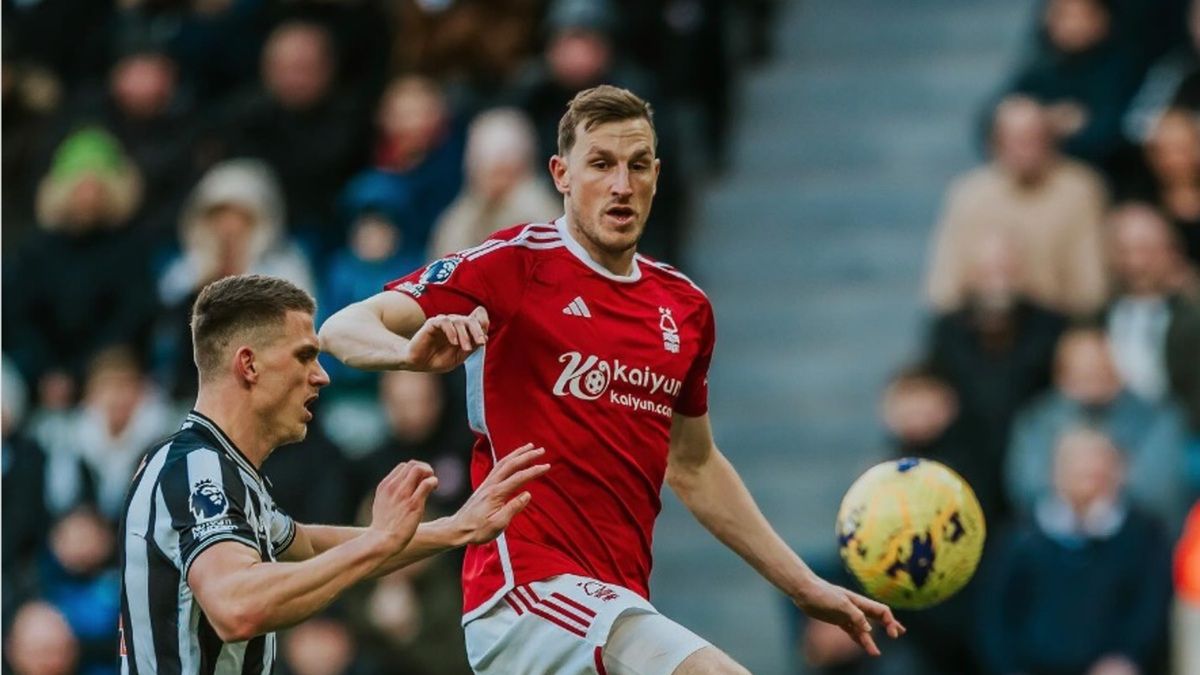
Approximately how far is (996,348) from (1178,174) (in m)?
1.34

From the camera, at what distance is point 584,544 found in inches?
287

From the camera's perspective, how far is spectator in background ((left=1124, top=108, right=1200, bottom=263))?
12.5 m

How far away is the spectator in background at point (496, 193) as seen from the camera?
13.5 m

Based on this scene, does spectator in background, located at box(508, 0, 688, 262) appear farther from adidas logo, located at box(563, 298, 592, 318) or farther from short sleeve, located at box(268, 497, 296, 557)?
short sleeve, located at box(268, 497, 296, 557)

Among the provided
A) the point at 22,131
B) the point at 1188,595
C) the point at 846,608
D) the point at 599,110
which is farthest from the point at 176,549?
the point at 22,131

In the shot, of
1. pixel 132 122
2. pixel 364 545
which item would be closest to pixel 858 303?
pixel 132 122

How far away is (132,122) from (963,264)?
644 cm

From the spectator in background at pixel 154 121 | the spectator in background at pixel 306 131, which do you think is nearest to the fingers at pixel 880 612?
the spectator in background at pixel 306 131

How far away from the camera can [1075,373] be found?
39.5ft

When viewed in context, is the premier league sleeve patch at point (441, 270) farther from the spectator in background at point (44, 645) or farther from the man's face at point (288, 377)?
the spectator in background at point (44, 645)

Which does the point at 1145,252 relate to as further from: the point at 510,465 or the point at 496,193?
the point at 510,465

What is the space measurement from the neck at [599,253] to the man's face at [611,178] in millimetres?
33

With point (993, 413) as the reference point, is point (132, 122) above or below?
above

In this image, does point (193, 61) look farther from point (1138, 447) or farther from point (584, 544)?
point (584, 544)
